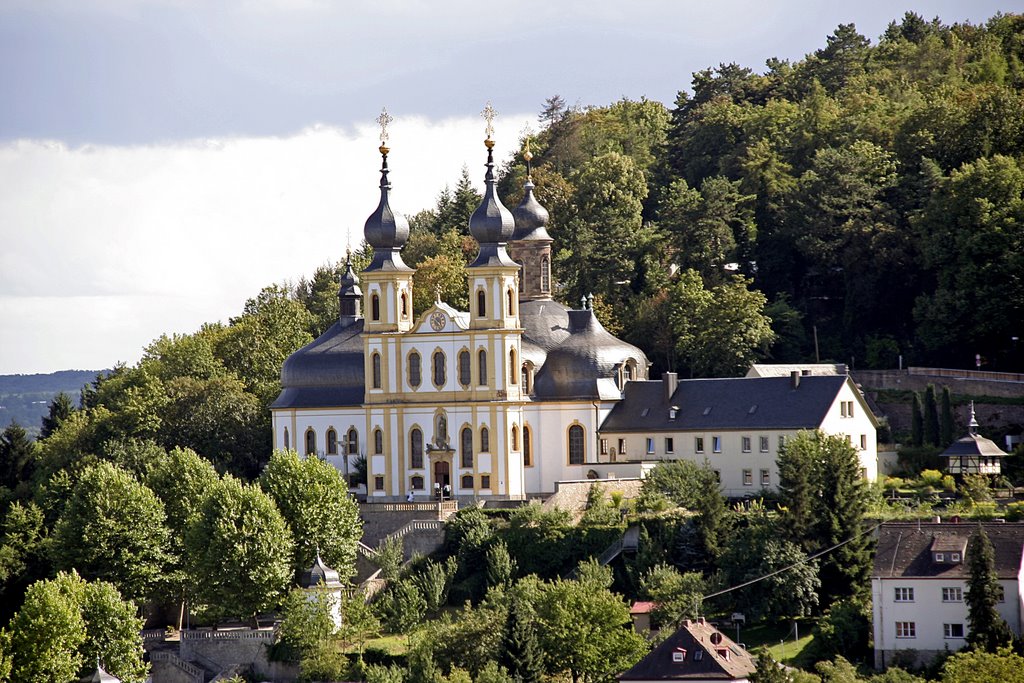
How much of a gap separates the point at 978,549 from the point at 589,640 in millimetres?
12711

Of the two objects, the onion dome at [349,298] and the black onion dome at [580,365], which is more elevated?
the onion dome at [349,298]

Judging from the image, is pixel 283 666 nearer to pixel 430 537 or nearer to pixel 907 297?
pixel 430 537

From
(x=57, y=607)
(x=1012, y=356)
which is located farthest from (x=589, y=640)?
(x=1012, y=356)

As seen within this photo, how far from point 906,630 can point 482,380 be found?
25253mm

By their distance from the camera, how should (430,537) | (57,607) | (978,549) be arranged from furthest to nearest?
(430,537)
(57,607)
(978,549)

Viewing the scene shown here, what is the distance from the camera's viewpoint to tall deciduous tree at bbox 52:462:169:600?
81.6m

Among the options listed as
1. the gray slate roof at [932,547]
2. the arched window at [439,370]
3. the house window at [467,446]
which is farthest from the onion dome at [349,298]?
the gray slate roof at [932,547]

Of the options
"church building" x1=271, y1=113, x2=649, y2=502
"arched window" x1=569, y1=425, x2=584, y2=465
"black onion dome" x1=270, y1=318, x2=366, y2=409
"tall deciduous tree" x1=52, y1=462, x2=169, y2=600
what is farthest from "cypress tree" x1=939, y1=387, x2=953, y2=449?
"tall deciduous tree" x1=52, y1=462, x2=169, y2=600

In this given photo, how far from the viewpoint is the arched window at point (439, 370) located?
89500 mm

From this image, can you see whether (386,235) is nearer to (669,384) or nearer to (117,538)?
(669,384)

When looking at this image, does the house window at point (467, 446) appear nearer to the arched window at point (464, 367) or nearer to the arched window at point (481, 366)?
the arched window at point (464, 367)

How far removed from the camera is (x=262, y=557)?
7862 cm

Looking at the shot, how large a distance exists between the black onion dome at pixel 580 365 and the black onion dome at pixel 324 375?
8.93 metres

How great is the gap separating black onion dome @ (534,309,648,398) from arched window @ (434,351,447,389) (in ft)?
12.9
